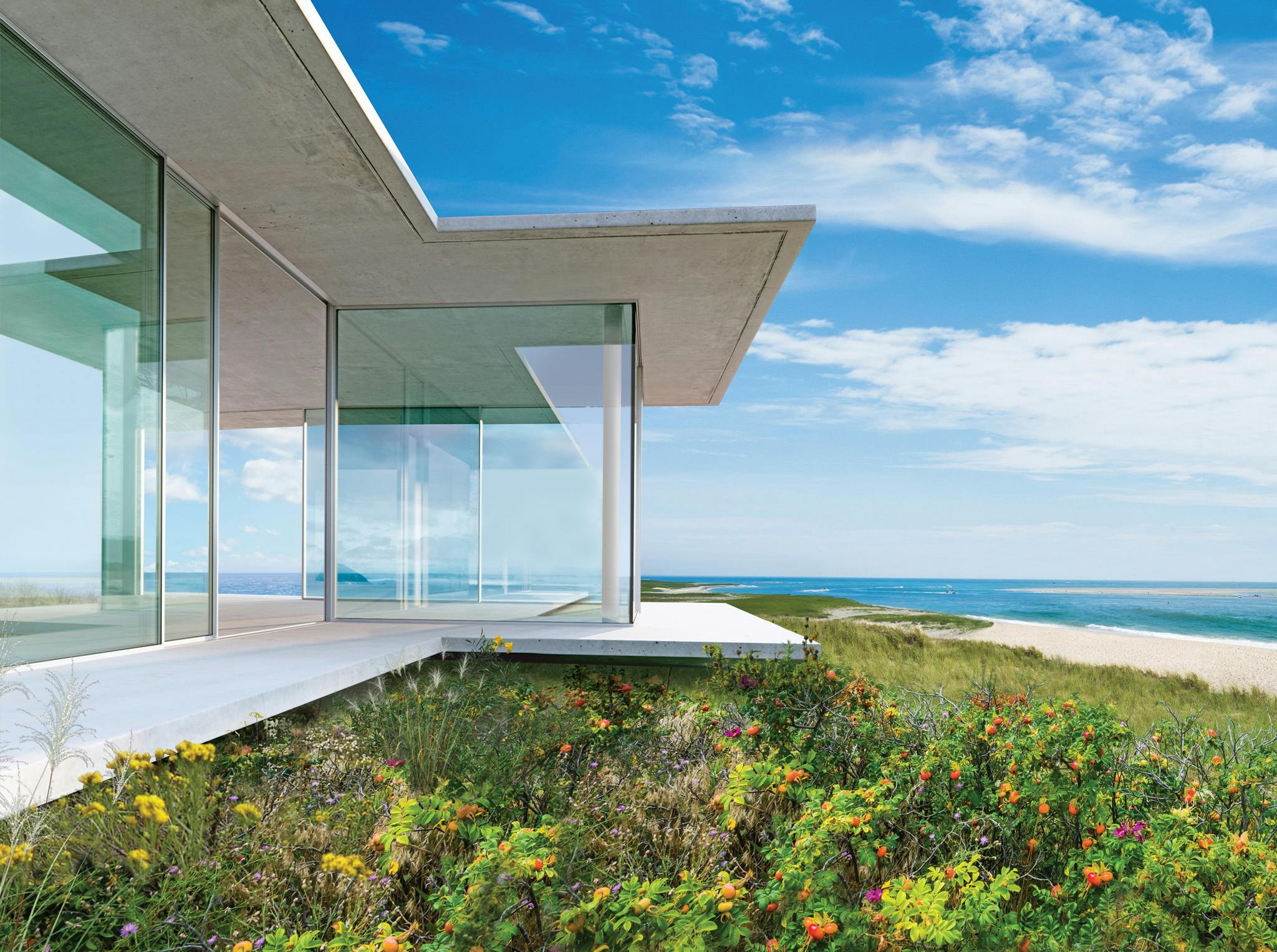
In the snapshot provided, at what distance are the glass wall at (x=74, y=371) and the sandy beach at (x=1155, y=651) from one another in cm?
1817

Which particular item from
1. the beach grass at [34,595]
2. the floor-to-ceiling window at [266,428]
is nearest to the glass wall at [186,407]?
the floor-to-ceiling window at [266,428]

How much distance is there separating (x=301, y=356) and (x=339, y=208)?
3538 millimetres

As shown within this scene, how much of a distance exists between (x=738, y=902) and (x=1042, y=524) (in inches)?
1641

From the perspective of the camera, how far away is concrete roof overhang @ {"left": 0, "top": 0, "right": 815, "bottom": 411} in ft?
12.2

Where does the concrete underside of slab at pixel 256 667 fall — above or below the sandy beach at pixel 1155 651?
above

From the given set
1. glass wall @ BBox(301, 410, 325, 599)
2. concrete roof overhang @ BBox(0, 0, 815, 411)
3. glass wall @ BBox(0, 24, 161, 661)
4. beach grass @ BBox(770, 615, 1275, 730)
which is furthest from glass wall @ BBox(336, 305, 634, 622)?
beach grass @ BBox(770, 615, 1275, 730)

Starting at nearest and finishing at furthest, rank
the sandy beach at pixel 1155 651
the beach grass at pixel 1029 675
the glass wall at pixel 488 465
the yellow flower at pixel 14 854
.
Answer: the yellow flower at pixel 14 854
the glass wall at pixel 488 465
the beach grass at pixel 1029 675
the sandy beach at pixel 1155 651

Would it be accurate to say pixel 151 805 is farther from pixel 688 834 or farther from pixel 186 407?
pixel 186 407

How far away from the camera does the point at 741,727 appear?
11.7 ft

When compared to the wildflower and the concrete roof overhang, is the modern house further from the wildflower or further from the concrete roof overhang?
the wildflower

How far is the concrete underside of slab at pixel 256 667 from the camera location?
246cm

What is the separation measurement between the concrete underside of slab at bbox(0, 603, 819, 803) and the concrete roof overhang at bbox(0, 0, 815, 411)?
2.71 meters

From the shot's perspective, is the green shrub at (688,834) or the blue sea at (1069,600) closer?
the green shrub at (688,834)

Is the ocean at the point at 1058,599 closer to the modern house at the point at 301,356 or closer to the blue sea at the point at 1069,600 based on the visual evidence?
the blue sea at the point at 1069,600
